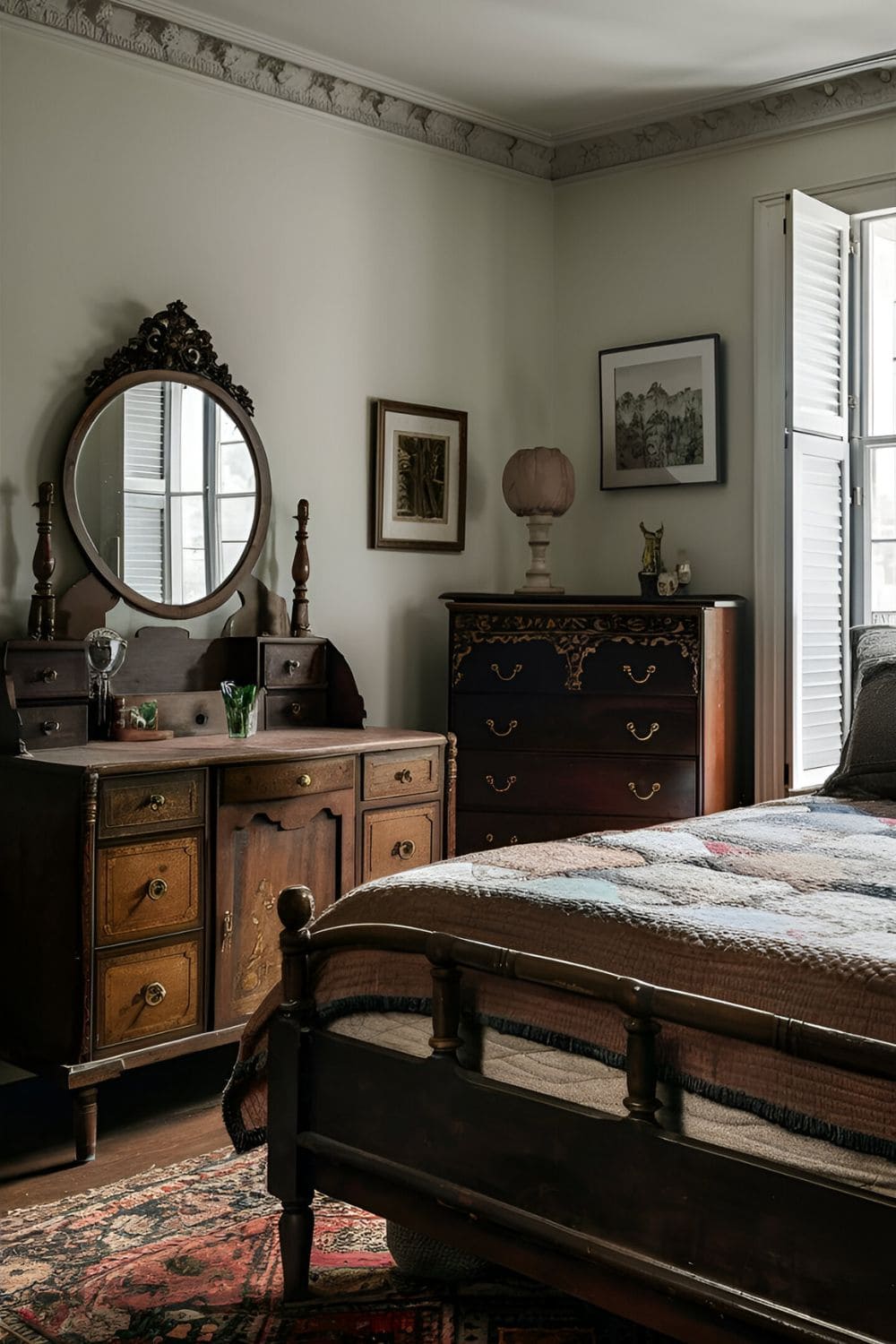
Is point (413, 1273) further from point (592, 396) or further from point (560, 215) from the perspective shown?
point (560, 215)

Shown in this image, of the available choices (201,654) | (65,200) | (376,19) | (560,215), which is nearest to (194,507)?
(201,654)

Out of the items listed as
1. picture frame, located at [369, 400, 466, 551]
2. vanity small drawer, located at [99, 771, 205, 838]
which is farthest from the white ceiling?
vanity small drawer, located at [99, 771, 205, 838]

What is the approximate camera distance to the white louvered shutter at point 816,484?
4.32 meters

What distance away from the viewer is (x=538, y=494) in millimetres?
4711

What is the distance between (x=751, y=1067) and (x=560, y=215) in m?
4.10

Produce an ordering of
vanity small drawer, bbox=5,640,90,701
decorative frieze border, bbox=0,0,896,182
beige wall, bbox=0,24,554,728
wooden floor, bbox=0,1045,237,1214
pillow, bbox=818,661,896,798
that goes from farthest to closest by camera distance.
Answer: decorative frieze border, bbox=0,0,896,182
beige wall, bbox=0,24,554,728
vanity small drawer, bbox=5,640,90,701
pillow, bbox=818,661,896,798
wooden floor, bbox=0,1045,237,1214

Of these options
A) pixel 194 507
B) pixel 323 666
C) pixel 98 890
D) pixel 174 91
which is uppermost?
pixel 174 91

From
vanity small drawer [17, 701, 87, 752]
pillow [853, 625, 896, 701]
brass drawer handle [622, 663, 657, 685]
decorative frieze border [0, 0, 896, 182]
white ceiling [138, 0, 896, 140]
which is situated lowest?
vanity small drawer [17, 701, 87, 752]

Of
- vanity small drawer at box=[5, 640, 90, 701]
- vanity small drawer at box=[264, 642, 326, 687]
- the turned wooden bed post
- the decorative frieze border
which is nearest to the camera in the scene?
the turned wooden bed post

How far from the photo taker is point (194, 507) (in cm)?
398

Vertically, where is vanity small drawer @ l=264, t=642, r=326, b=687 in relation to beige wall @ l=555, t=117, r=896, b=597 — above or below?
below

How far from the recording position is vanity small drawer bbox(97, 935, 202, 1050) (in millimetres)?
3170

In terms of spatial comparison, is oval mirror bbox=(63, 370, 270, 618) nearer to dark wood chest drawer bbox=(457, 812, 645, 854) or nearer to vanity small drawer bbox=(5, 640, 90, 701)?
vanity small drawer bbox=(5, 640, 90, 701)

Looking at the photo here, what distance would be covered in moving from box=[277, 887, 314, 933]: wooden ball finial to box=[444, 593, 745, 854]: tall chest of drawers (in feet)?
6.88
